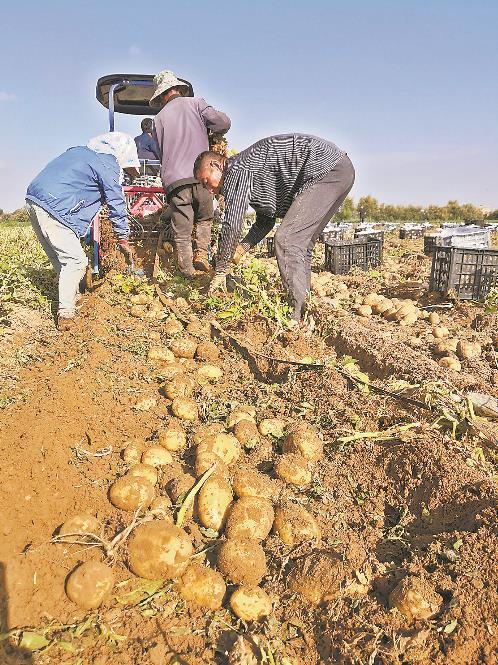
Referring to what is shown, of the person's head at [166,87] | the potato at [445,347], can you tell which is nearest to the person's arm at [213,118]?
the person's head at [166,87]

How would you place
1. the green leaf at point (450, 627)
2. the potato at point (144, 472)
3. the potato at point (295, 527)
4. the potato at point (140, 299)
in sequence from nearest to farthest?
the green leaf at point (450, 627)
the potato at point (295, 527)
the potato at point (144, 472)
the potato at point (140, 299)

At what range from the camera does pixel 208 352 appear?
3.65 metres

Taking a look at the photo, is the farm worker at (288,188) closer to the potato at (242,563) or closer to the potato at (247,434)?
the potato at (247,434)

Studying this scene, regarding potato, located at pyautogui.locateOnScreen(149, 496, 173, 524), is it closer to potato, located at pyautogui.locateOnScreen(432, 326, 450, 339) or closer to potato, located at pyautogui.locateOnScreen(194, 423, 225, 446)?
potato, located at pyautogui.locateOnScreen(194, 423, 225, 446)

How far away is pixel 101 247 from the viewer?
5492 millimetres

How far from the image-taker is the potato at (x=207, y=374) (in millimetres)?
3303

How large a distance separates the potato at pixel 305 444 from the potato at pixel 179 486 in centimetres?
55

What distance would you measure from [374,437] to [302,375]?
2.71 ft

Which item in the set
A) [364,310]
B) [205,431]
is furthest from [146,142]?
[205,431]

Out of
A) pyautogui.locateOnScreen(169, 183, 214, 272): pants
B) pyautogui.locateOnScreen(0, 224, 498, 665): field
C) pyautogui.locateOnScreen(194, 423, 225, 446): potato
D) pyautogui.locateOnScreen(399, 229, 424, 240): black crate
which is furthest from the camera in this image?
pyautogui.locateOnScreen(399, 229, 424, 240): black crate

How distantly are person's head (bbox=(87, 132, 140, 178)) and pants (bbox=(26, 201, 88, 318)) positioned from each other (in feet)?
2.88

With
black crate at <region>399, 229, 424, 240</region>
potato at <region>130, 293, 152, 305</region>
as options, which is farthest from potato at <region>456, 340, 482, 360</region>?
black crate at <region>399, 229, 424, 240</region>

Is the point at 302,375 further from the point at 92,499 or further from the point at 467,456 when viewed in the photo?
the point at 92,499

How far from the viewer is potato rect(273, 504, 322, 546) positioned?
2.10 metres
